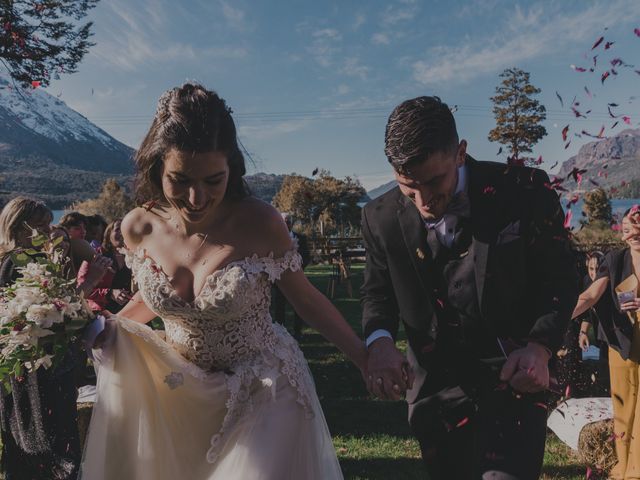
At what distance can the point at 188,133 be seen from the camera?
260cm

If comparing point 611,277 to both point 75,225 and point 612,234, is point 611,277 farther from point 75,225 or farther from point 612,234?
point 612,234

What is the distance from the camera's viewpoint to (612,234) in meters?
18.9

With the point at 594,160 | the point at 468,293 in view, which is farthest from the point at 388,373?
the point at 594,160

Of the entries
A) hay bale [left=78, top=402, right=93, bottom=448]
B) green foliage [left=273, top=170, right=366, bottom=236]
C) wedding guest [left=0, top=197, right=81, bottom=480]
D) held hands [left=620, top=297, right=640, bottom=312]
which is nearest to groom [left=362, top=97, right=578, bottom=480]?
held hands [left=620, top=297, right=640, bottom=312]

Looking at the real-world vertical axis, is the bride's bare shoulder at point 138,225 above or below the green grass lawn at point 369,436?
above

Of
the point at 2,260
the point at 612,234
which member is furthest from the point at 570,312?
the point at 612,234

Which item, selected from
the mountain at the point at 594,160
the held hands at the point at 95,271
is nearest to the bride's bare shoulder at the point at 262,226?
the mountain at the point at 594,160

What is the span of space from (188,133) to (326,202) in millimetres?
35415

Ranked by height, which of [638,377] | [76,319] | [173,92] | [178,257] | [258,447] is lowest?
[638,377]

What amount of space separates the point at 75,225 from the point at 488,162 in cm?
595

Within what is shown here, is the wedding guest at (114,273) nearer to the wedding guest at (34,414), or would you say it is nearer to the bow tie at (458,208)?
the wedding guest at (34,414)

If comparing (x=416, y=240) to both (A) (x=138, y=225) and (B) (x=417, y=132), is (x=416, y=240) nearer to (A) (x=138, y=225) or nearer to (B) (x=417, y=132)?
(B) (x=417, y=132)

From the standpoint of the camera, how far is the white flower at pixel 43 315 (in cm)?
257

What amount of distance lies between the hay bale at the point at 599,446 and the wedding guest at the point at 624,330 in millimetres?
100
